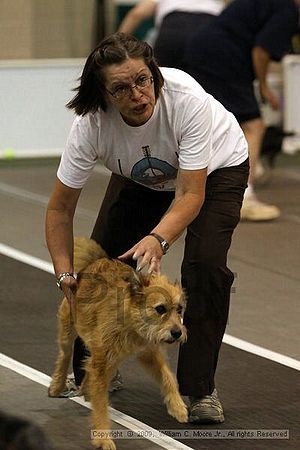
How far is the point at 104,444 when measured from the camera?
403 centimetres

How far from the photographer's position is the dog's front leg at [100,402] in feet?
13.3

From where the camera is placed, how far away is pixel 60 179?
4223 mm

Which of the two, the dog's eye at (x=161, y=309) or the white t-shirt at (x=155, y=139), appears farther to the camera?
the white t-shirt at (x=155, y=139)

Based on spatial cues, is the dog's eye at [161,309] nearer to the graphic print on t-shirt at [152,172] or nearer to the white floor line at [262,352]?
the graphic print on t-shirt at [152,172]

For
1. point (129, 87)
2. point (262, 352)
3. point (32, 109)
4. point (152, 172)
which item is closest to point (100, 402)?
point (152, 172)

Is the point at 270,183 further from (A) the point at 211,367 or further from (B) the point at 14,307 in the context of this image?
(A) the point at 211,367

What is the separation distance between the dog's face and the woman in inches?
3.0

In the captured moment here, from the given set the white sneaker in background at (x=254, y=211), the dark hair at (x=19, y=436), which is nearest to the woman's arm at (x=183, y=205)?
the dark hair at (x=19, y=436)

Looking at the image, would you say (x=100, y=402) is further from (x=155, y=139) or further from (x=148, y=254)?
(x=155, y=139)

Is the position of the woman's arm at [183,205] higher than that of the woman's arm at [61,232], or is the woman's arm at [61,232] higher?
the woman's arm at [183,205]

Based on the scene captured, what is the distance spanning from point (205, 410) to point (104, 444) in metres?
0.46

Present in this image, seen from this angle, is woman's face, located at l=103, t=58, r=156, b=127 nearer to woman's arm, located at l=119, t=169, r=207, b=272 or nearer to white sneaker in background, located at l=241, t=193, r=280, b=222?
woman's arm, located at l=119, t=169, r=207, b=272

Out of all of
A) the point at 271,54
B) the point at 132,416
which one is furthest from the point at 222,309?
the point at 271,54

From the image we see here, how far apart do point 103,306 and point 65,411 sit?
588 millimetres
